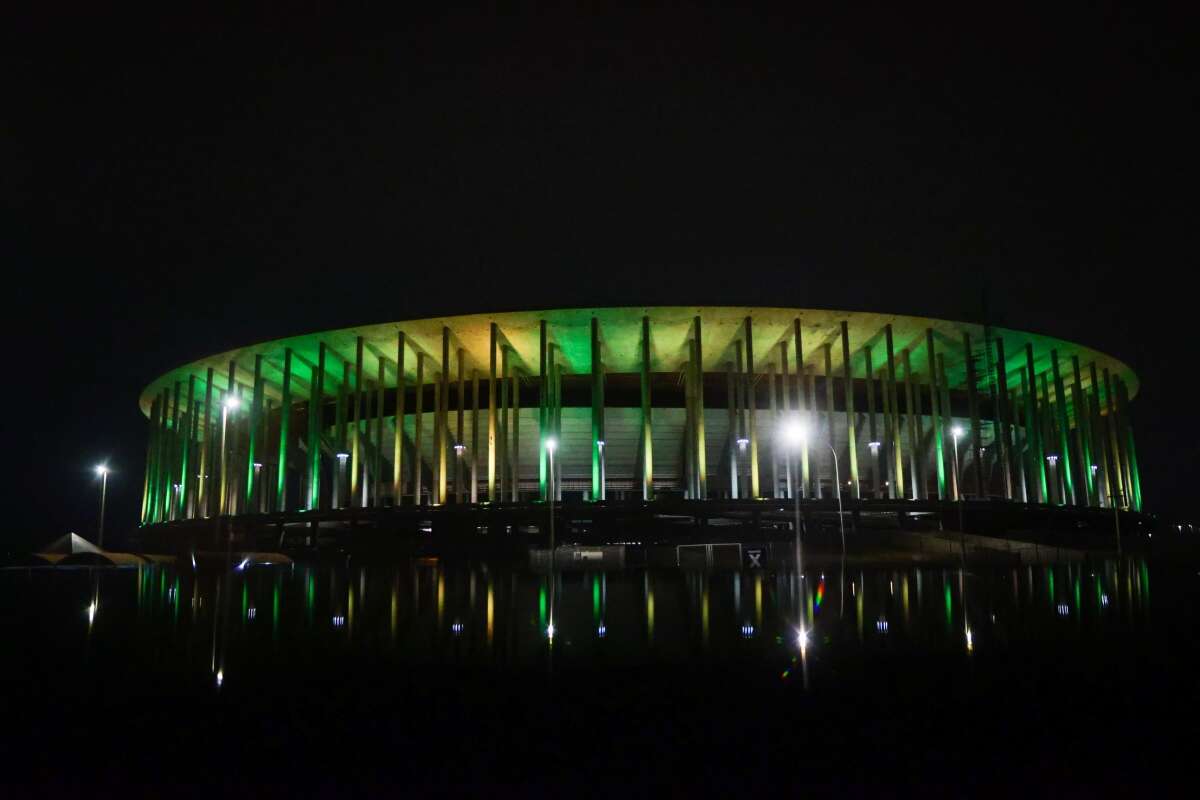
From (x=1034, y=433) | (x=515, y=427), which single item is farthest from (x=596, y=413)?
(x=1034, y=433)

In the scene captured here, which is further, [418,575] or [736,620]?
[418,575]

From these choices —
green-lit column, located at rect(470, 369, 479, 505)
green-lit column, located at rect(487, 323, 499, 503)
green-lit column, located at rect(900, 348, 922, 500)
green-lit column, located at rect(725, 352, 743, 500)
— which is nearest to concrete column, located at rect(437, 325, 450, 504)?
green-lit column, located at rect(470, 369, 479, 505)

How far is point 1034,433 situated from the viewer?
1506 inches

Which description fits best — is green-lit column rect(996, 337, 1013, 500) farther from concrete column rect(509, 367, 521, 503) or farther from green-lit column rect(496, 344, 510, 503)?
green-lit column rect(496, 344, 510, 503)

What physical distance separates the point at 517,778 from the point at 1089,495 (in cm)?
4677

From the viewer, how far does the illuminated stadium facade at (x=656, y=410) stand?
3444cm

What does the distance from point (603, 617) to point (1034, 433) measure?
111ft

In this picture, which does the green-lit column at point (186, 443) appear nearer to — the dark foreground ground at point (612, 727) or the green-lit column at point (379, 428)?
the green-lit column at point (379, 428)

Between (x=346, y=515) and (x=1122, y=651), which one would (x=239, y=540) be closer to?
(x=346, y=515)

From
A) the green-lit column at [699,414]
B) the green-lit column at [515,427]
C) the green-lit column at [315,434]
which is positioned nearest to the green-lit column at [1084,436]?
the green-lit column at [699,414]

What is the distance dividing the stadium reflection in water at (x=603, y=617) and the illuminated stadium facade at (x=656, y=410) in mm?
13938

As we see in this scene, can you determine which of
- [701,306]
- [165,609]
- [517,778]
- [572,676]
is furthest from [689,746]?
[701,306]

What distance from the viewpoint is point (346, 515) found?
107ft

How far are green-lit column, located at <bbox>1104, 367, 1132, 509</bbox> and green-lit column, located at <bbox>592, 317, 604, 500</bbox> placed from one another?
86.2ft
